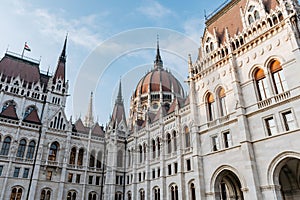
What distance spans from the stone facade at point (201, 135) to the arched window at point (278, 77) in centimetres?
7

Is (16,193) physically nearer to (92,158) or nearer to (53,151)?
(53,151)

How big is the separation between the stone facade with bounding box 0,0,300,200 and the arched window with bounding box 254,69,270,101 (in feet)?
0.24

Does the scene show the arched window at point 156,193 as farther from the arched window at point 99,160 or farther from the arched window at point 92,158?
the arched window at point 92,158

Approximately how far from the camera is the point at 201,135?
19.6 metres

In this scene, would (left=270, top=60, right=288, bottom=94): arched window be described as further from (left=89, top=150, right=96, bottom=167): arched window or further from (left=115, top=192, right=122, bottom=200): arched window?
(left=89, top=150, right=96, bottom=167): arched window

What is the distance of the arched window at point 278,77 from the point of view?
15.3 m

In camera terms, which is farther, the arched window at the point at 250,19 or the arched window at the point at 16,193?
the arched window at the point at 16,193

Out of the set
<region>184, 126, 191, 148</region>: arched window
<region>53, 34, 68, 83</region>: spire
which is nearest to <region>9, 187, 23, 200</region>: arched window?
<region>53, 34, 68, 83</region>: spire

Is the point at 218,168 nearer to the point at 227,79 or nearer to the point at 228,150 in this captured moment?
the point at 228,150

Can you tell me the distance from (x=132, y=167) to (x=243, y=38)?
26552mm

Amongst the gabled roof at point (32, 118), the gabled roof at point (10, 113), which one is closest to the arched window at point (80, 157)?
the gabled roof at point (32, 118)

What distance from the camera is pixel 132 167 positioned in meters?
36.9

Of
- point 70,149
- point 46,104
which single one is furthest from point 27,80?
point 70,149

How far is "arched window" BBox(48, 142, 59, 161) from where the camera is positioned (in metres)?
35.9
